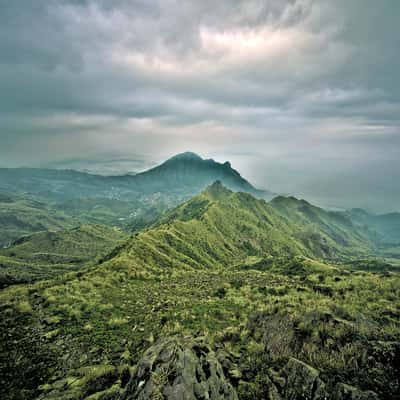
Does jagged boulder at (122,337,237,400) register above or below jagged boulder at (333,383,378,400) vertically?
below

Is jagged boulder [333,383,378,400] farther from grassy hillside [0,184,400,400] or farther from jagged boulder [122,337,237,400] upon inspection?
jagged boulder [122,337,237,400]

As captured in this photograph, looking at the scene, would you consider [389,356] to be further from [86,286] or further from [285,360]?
[86,286]

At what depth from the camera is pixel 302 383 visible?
11586 mm

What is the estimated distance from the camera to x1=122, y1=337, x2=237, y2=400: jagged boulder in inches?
438

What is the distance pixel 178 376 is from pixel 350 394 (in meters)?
8.12

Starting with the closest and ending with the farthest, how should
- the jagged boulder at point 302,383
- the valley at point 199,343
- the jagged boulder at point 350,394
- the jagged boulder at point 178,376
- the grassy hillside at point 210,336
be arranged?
the jagged boulder at point 350,394 < the jagged boulder at point 302,383 < the jagged boulder at point 178,376 < the valley at point 199,343 < the grassy hillside at point 210,336

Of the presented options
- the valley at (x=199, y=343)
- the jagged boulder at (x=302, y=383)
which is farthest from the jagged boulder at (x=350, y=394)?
the jagged boulder at (x=302, y=383)

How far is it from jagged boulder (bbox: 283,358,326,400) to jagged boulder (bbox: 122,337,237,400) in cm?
296

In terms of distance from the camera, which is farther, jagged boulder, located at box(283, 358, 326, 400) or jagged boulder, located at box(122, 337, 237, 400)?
jagged boulder, located at box(122, 337, 237, 400)

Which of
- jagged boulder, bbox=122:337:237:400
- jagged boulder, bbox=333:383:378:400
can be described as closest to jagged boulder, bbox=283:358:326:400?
jagged boulder, bbox=333:383:378:400

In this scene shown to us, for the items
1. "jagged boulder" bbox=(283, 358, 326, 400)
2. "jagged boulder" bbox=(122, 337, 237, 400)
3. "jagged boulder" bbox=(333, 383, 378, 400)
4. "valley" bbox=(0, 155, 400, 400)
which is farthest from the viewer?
"valley" bbox=(0, 155, 400, 400)

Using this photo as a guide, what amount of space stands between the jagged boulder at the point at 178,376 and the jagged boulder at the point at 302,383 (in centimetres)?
296

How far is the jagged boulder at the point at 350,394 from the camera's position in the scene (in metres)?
9.86

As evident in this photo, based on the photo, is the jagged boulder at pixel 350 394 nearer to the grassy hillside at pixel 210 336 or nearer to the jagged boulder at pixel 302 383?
the grassy hillside at pixel 210 336
